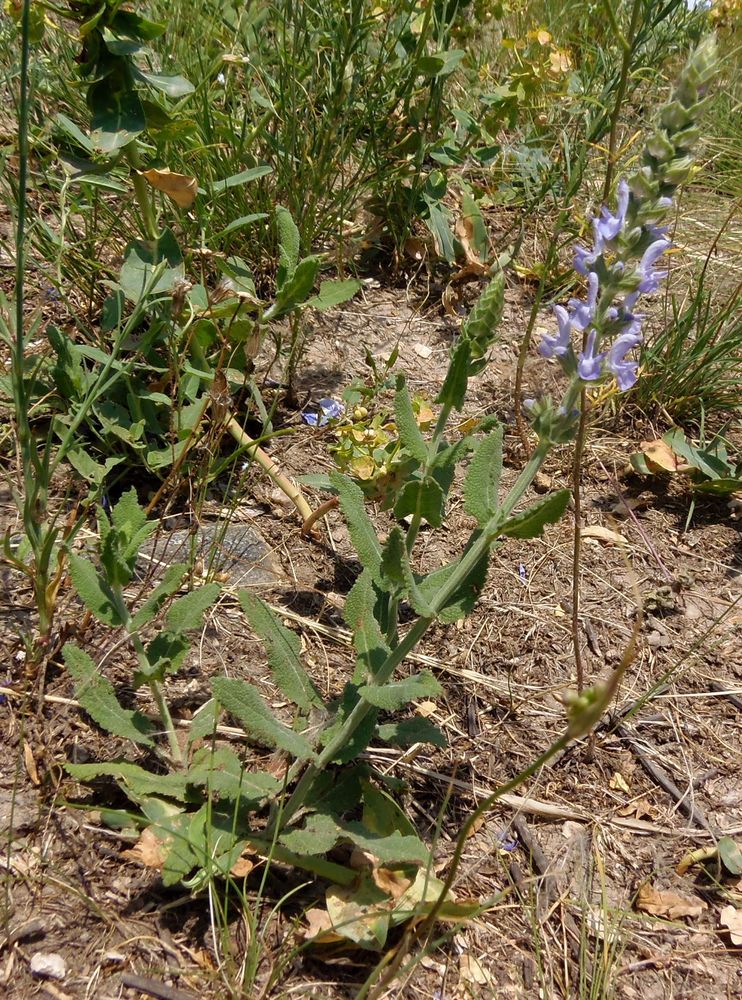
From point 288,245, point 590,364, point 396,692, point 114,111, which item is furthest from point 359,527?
point 114,111

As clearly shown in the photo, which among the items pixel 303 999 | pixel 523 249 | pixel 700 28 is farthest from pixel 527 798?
pixel 700 28

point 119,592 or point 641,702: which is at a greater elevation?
point 119,592

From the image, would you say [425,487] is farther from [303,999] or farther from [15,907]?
[15,907]

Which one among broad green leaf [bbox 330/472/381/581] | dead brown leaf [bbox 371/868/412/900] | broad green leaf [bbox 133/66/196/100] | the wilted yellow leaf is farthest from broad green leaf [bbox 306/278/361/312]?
dead brown leaf [bbox 371/868/412/900]

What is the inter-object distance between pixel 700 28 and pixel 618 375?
2.77m

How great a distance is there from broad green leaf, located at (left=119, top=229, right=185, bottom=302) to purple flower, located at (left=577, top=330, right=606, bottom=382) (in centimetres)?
109

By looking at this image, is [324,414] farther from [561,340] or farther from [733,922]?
[733,922]

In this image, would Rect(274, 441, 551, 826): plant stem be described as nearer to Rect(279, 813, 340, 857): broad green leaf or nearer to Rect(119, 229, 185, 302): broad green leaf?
Rect(279, 813, 340, 857): broad green leaf

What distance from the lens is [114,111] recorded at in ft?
6.17

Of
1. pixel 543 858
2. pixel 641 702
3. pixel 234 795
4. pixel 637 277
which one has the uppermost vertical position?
pixel 637 277

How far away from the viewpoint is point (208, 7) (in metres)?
2.91

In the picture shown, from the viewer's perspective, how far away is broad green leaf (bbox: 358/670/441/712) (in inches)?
55.2

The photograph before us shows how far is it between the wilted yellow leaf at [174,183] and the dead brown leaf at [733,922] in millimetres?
1955

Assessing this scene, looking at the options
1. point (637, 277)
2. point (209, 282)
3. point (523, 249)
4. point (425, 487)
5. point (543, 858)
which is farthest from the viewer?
point (523, 249)
